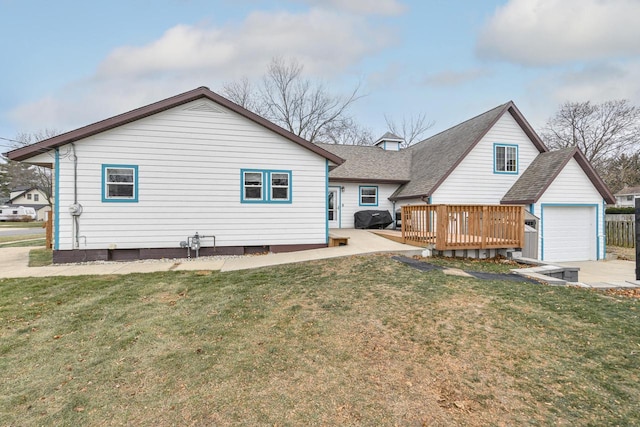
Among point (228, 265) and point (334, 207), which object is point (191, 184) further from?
point (334, 207)

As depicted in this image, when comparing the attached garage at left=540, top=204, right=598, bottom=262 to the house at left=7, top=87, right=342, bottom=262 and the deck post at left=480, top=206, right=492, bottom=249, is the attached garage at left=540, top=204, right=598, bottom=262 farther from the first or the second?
the house at left=7, top=87, right=342, bottom=262

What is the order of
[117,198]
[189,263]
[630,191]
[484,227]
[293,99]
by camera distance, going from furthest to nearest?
[630,191] < [293,99] < [117,198] < [484,227] < [189,263]

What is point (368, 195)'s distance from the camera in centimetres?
1553

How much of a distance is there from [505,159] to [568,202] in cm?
303

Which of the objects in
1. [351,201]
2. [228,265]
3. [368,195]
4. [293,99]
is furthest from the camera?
[293,99]

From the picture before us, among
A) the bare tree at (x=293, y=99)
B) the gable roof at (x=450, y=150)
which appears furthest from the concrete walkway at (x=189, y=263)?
the bare tree at (x=293, y=99)

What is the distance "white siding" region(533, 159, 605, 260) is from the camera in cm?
1222

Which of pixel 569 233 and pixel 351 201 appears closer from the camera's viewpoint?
pixel 569 233

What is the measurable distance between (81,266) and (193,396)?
301 inches

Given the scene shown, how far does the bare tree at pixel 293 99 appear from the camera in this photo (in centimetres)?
2486

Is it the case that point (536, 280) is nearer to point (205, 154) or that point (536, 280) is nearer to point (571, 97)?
point (205, 154)

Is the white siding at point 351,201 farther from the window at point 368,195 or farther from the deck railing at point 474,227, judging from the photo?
the deck railing at point 474,227

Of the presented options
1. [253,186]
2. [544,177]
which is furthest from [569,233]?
[253,186]

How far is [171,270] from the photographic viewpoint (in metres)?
7.53
